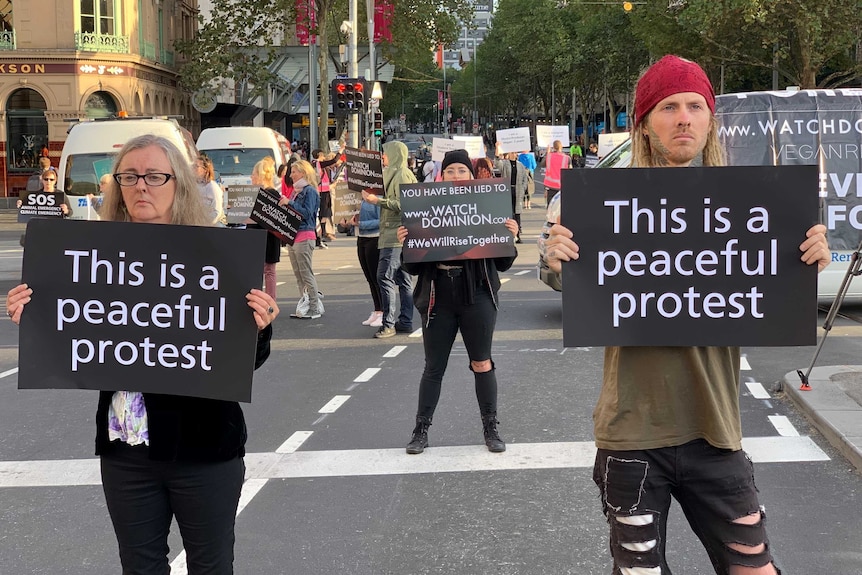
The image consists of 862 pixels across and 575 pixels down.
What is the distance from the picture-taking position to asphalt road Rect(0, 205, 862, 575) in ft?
15.5

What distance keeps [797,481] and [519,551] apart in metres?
1.84

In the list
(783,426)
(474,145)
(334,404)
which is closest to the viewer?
(783,426)

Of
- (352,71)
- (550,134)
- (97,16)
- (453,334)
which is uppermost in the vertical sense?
(97,16)

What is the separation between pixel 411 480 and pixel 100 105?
33161mm

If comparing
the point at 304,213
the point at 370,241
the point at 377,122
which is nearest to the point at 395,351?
the point at 370,241

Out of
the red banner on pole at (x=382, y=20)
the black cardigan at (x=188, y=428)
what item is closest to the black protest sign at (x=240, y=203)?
the black cardigan at (x=188, y=428)

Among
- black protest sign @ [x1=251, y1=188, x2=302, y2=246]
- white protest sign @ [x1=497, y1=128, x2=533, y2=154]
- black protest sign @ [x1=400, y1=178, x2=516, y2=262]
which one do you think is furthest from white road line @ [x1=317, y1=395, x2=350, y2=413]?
white protest sign @ [x1=497, y1=128, x2=533, y2=154]

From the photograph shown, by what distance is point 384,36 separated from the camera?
4197 cm

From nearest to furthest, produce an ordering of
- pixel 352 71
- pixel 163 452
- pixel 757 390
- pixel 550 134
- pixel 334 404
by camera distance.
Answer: pixel 163 452 < pixel 334 404 < pixel 757 390 < pixel 550 134 < pixel 352 71

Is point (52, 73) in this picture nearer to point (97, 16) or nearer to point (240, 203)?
point (97, 16)

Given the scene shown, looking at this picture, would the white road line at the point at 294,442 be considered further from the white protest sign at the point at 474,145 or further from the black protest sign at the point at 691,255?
the white protest sign at the point at 474,145

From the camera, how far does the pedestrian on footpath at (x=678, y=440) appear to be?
9.91 feet

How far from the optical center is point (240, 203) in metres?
13.0

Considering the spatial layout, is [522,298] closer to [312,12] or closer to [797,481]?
[797,481]
